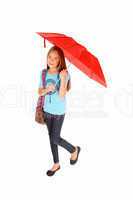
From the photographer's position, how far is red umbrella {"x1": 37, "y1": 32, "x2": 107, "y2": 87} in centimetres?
813

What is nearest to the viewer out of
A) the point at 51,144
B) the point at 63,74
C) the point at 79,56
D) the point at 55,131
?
the point at 79,56

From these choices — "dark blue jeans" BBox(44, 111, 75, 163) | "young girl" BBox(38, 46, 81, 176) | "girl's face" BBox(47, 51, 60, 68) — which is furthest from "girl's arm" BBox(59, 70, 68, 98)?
"dark blue jeans" BBox(44, 111, 75, 163)

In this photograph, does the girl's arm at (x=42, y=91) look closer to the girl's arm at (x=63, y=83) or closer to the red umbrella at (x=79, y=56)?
the girl's arm at (x=63, y=83)

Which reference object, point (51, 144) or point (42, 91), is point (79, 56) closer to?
point (42, 91)

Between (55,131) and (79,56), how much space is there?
3.21ft

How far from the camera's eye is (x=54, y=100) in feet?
27.5

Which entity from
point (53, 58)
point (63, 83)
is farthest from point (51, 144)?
point (53, 58)

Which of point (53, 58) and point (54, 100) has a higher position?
point (53, 58)

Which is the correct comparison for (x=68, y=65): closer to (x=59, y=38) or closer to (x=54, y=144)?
(x=59, y=38)

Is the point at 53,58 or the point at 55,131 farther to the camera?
the point at 55,131

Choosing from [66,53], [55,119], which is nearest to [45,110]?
[55,119]

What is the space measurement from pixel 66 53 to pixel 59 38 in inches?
8.9

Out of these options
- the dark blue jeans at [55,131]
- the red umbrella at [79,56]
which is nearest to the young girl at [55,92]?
the dark blue jeans at [55,131]

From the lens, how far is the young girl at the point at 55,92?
827 centimetres
